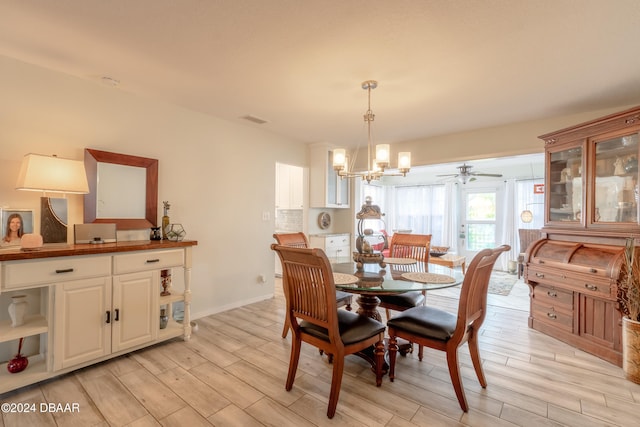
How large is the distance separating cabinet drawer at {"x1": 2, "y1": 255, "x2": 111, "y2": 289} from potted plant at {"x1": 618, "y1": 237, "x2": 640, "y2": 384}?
13.0 feet

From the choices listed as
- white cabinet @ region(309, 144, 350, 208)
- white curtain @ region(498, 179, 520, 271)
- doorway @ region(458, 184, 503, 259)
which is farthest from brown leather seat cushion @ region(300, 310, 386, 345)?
doorway @ region(458, 184, 503, 259)

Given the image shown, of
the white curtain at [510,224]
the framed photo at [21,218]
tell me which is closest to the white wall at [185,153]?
the framed photo at [21,218]

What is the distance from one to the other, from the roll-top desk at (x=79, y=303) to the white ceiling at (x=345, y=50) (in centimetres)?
145

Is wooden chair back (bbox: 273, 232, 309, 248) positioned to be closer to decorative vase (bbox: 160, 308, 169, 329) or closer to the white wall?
the white wall

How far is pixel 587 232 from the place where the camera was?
279 cm

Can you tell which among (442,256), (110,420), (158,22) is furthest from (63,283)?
(442,256)

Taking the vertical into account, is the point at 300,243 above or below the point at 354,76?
below

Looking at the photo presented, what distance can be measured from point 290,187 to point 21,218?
146 inches

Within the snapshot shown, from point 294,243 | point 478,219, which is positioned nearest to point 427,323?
point 294,243

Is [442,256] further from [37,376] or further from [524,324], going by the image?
[37,376]

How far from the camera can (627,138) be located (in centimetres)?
254

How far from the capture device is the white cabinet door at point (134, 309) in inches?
90.6

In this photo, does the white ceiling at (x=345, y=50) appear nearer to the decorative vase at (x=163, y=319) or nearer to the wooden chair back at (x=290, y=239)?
the wooden chair back at (x=290, y=239)

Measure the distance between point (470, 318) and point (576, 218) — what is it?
207 centimetres
